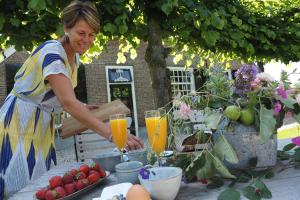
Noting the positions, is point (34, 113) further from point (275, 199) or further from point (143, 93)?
point (143, 93)

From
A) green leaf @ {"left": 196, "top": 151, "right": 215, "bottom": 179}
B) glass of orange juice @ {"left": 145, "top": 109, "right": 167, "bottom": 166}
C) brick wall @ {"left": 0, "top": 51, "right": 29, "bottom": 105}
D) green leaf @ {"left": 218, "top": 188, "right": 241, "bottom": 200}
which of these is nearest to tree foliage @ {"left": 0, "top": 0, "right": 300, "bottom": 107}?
glass of orange juice @ {"left": 145, "top": 109, "right": 167, "bottom": 166}

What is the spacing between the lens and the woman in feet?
5.14

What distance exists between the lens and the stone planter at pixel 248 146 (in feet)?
3.82

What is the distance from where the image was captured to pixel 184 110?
116 centimetres

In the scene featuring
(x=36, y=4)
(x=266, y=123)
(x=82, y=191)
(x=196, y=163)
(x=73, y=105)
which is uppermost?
(x=36, y=4)

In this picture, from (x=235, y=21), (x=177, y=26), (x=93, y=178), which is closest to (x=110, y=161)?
(x=93, y=178)

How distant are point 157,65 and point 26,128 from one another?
94.0 inches

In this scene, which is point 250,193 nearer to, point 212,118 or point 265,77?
point 212,118

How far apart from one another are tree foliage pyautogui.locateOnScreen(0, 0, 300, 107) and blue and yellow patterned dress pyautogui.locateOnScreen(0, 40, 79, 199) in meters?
1.14

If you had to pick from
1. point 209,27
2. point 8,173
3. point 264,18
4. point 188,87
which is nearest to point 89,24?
point 8,173

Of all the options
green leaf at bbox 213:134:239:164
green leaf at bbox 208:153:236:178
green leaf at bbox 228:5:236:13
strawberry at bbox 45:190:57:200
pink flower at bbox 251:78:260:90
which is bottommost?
strawberry at bbox 45:190:57:200

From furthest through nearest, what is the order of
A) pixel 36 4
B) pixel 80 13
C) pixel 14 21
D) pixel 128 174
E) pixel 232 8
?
pixel 232 8
pixel 14 21
pixel 36 4
pixel 80 13
pixel 128 174

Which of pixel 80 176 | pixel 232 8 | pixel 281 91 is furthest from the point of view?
pixel 232 8

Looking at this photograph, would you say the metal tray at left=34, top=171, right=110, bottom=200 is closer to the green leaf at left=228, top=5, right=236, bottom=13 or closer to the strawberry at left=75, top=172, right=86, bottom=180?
the strawberry at left=75, top=172, right=86, bottom=180
